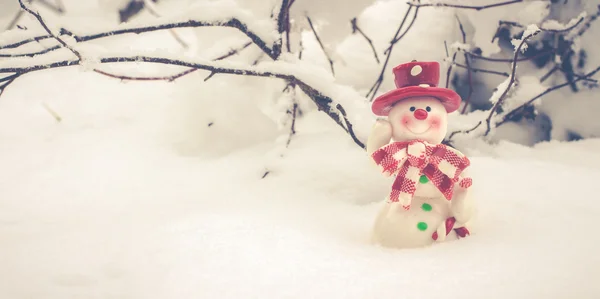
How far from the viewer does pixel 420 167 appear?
0.93 m

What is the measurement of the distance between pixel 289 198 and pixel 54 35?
2.42 ft

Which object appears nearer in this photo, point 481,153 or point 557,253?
point 557,253

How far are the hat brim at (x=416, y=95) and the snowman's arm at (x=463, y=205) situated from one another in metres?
0.21

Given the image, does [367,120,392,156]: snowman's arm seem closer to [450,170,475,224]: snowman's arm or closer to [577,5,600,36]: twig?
[450,170,475,224]: snowman's arm

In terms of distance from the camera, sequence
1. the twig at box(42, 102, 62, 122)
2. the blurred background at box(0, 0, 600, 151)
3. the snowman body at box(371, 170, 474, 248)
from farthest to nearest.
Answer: the twig at box(42, 102, 62, 122) → the blurred background at box(0, 0, 600, 151) → the snowman body at box(371, 170, 474, 248)

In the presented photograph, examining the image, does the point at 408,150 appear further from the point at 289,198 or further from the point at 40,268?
the point at 40,268

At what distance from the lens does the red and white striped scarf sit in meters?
0.92

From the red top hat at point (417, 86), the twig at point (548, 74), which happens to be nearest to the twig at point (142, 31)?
the red top hat at point (417, 86)

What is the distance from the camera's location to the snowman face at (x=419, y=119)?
3.10 ft

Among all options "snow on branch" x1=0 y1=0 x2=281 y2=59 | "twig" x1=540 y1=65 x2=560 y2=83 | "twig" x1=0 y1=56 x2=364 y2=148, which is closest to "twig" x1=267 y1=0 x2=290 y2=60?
"snow on branch" x1=0 y1=0 x2=281 y2=59

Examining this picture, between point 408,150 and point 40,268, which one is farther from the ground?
point 408,150

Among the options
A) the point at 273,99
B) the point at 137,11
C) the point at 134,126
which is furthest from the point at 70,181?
the point at 137,11

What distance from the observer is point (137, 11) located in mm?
2078

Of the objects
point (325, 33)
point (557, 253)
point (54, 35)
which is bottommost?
point (557, 253)
